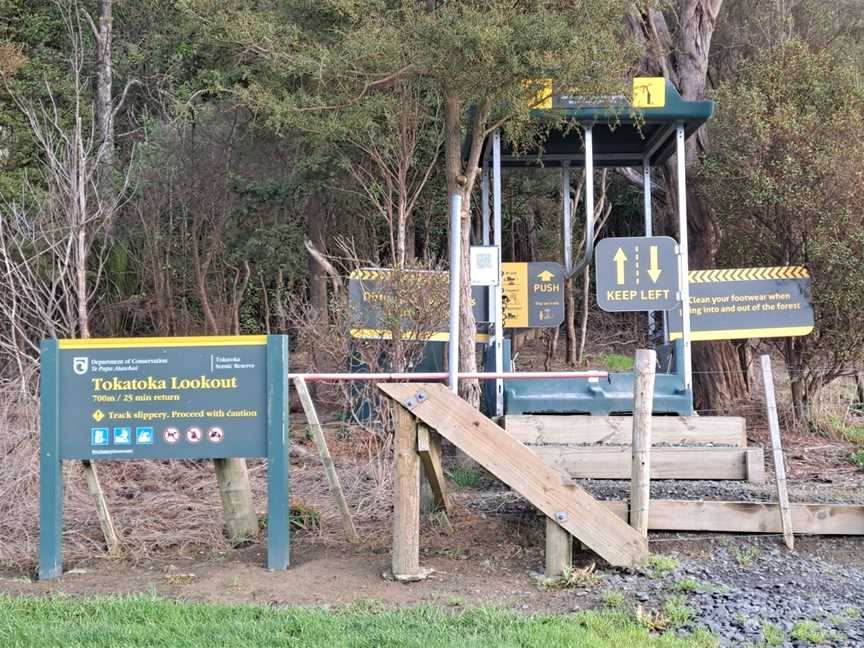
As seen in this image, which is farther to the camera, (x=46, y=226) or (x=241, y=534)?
(x=46, y=226)

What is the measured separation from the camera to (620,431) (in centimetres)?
919

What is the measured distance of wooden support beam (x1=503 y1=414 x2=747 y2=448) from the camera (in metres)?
9.20

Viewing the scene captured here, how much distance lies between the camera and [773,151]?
38.0ft

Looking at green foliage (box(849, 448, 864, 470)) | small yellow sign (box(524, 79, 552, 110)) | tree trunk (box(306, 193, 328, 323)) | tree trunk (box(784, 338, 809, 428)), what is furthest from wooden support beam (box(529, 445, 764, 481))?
tree trunk (box(306, 193, 328, 323))

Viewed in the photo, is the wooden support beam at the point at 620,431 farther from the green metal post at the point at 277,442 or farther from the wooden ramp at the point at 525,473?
the green metal post at the point at 277,442

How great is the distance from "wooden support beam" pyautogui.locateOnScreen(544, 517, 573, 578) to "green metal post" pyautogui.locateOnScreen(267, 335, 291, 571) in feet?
5.82

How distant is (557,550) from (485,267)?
2.69 metres

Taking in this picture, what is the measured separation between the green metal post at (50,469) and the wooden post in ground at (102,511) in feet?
0.70

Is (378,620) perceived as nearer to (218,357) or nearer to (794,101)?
(218,357)

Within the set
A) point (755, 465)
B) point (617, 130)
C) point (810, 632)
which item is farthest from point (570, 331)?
point (810, 632)

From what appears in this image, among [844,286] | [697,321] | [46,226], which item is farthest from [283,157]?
[844,286]

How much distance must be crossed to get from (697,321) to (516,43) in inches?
177

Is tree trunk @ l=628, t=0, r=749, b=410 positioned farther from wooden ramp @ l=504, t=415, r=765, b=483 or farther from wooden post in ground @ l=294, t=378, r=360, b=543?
wooden post in ground @ l=294, t=378, r=360, b=543

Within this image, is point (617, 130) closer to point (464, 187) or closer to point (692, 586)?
point (464, 187)
